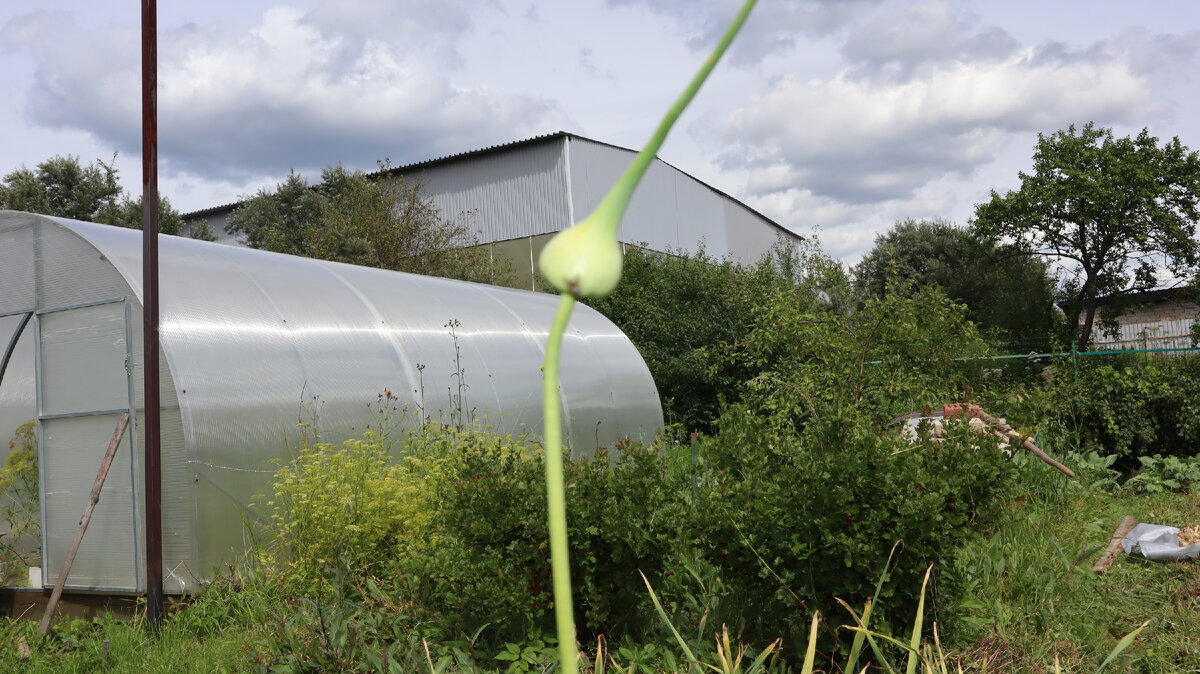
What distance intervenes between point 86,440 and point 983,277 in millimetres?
29368

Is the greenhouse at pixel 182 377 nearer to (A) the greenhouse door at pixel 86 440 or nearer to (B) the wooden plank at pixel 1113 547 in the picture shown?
(A) the greenhouse door at pixel 86 440

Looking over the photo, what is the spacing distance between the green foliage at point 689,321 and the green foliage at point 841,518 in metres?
9.59

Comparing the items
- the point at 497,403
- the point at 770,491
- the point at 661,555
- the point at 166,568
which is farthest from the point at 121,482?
the point at 770,491

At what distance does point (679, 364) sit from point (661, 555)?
418 inches

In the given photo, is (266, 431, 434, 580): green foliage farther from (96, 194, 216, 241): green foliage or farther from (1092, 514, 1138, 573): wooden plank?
(96, 194, 216, 241): green foliage

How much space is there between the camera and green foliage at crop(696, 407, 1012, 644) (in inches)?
127

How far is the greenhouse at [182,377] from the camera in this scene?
5.62 metres

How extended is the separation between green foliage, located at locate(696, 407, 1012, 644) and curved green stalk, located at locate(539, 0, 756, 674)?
9.97 feet

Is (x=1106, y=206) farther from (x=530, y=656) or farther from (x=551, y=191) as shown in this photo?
(x=530, y=656)

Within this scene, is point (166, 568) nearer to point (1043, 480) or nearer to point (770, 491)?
point (770, 491)

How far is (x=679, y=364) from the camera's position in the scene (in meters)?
14.2

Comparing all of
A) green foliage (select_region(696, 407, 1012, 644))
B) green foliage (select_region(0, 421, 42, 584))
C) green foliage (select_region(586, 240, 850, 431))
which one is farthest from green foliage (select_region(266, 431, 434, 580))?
green foliage (select_region(586, 240, 850, 431))

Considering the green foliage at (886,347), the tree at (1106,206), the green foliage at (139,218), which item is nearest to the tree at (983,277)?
the tree at (1106,206)

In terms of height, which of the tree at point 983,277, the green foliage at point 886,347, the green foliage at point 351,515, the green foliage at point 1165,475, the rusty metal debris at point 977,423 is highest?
the tree at point 983,277
